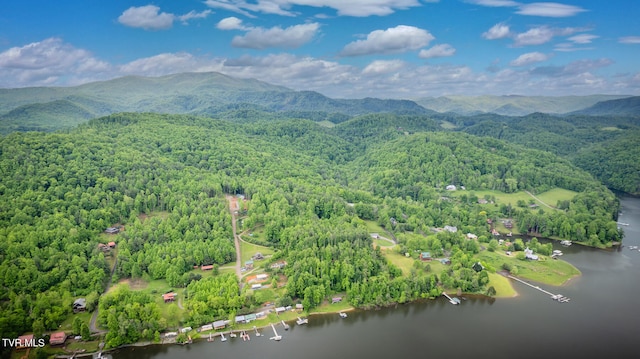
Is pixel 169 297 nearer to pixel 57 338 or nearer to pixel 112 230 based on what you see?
pixel 57 338

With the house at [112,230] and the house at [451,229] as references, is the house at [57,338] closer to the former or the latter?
the house at [112,230]

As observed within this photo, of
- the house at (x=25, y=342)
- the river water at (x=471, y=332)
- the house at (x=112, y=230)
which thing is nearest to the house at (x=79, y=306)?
the house at (x=25, y=342)

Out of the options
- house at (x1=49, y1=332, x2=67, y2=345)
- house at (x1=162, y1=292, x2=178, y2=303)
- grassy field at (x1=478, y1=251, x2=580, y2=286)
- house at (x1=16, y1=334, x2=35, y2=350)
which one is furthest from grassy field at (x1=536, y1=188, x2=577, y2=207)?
house at (x1=16, y1=334, x2=35, y2=350)

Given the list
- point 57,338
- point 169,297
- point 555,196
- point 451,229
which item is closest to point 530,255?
point 451,229

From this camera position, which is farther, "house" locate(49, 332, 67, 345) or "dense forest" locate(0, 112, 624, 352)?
"dense forest" locate(0, 112, 624, 352)

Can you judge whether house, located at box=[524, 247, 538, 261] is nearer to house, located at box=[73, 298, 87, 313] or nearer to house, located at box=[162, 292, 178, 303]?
house, located at box=[162, 292, 178, 303]

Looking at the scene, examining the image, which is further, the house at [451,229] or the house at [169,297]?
the house at [451,229]
